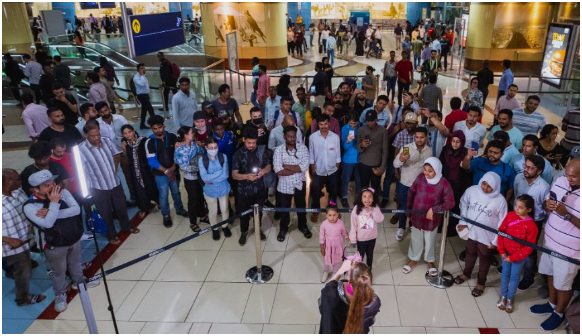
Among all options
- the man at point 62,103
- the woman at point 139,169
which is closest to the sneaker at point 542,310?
the woman at point 139,169

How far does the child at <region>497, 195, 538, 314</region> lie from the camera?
12.7ft

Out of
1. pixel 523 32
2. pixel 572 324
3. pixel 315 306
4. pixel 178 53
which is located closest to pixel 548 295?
pixel 572 324

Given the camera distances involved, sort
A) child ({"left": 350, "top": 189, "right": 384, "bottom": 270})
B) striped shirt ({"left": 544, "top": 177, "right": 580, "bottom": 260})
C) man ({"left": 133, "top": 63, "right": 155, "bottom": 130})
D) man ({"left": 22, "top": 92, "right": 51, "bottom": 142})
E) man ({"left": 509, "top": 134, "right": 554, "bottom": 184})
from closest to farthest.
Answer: striped shirt ({"left": 544, "top": 177, "right": 580, "bottom": 260}) < child ({"left": 350, "top": 189, "right": 384, "bottom": 270}) < man ({"left": 509, "top": 134, "right": 554, "bottom": 184}) < man ({"left": 22, "top": 92, "right": 51, "bottom": 142}) < man ({"left": 133, "top": 63, "right": 155, "bottom": 130})

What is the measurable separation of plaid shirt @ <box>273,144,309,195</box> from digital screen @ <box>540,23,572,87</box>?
9866mm

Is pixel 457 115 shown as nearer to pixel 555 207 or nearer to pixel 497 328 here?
pixel 555 207

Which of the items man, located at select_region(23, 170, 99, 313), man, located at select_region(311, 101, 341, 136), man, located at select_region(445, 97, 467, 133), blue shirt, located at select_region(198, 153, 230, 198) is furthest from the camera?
man, located at select_region(445, 97, 467, 133)

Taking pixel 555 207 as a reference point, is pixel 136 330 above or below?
below

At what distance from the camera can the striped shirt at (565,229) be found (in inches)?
148

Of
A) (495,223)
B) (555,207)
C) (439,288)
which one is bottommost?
(439,288)

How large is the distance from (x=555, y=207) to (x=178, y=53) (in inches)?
728

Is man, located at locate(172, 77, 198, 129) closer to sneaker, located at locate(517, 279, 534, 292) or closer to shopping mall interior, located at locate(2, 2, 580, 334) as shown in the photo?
shopping mall interior, located at locate(2, 2, 580, 334)

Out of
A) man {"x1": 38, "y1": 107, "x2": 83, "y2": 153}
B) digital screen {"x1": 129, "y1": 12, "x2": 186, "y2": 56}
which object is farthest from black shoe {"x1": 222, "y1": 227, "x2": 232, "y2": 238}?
digital screen {"x1": 129, "y1": 12, "x2": 186, "y2": 56}

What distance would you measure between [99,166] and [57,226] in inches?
49.5

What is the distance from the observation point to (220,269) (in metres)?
5.03
